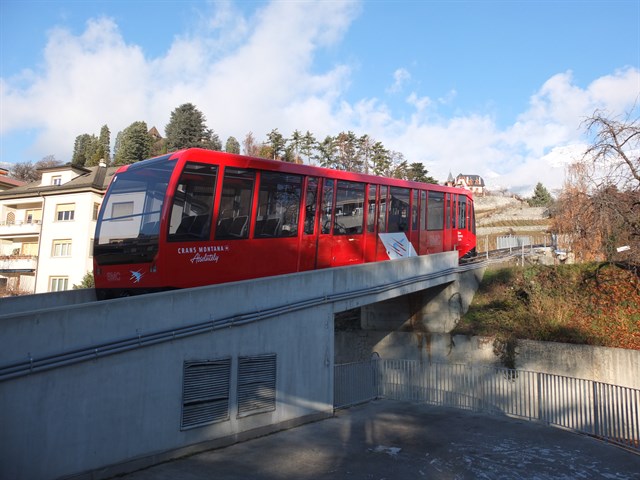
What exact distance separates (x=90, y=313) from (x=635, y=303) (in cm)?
1921

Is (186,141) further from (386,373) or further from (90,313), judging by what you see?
(90,313)

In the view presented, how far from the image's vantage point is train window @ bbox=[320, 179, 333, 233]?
45.5 feet

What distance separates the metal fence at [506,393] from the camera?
35.8 ft

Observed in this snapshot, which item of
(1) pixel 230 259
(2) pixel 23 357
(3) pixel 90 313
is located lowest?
(2) pixel 23 357

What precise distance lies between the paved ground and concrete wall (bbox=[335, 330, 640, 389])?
5.00 metres

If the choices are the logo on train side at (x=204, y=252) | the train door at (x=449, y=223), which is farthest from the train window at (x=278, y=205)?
the train door at (x=449, y=223)

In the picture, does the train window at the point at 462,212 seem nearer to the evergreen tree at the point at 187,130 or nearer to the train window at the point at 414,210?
the train window at the point at 414,210

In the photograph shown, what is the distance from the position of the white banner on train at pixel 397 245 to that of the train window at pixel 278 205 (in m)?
4.29

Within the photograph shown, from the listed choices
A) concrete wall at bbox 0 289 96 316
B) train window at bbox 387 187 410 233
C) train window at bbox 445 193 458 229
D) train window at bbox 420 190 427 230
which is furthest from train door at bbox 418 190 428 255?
concrete wall at bbox 0 289 96 316

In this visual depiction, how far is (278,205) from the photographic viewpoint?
12.4 metres

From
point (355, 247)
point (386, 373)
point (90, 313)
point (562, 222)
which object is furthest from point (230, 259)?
point (562, 222)

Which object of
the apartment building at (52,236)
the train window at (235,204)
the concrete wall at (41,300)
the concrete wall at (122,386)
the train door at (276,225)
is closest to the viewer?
the concrete wall at (122,386)

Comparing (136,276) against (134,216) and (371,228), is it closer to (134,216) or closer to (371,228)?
(134,216)

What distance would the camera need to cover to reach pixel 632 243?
63.9 ft
